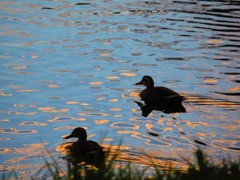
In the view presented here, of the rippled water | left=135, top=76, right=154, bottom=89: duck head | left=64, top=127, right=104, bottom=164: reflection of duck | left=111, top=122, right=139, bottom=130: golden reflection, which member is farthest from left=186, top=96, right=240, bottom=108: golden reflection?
left=64, top=127, right=104, bottom=164: reflection of duck

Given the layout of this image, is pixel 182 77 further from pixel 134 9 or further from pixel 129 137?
pixel 134 9

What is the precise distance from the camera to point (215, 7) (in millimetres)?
30094

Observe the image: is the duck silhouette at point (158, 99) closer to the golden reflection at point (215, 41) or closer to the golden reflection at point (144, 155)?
the golden reflection at point (144, 155)

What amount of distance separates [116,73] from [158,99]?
2216 mm

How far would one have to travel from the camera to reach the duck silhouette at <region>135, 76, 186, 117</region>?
56.0 ft

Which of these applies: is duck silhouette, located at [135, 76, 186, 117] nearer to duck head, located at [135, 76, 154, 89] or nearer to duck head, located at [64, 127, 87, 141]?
duck head, located at [135, 76, 154, 89]

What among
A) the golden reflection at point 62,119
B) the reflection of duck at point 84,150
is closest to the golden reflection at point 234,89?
the golden reflection at point 62,119

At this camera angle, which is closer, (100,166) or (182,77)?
(100,166)

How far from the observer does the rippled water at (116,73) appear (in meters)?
14.3

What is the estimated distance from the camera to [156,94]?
1786cm

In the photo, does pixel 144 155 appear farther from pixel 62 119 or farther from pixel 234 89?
pixel 234 89

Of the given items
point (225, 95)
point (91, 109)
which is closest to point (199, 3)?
point (225, 95)

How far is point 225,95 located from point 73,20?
Result: 400 inches

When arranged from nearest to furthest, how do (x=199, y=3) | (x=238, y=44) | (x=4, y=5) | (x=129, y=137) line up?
(x=129, y=137)
(x=238, y=44)
(x=4, y=5)
(x=199, y=3)
